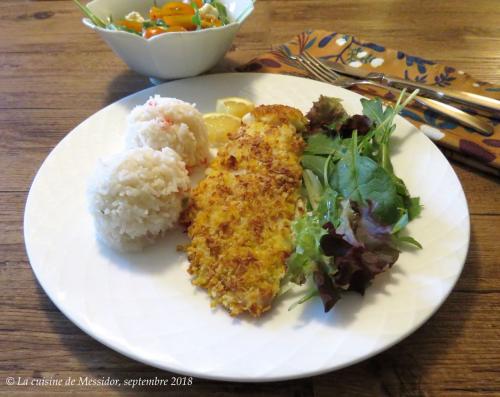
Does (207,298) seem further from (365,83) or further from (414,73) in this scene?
(414,73)

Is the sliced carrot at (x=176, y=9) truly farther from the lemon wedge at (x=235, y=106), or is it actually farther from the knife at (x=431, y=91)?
the knife at (x=431, y=91)

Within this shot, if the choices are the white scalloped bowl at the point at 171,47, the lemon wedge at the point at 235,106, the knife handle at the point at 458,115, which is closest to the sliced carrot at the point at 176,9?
the white scalloped bowl at the point at 171,47

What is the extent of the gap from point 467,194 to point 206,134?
128cm

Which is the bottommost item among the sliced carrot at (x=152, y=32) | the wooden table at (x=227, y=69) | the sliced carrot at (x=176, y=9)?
the wooden table at (x=227, y=69)

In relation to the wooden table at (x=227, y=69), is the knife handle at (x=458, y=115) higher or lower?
higher

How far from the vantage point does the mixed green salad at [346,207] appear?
1.42m

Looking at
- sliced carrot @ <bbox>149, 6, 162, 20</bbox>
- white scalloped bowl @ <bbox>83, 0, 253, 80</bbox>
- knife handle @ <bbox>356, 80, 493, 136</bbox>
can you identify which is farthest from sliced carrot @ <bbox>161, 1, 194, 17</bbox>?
knife handle @ <bbox>356, 80, 493, 136</bbox>

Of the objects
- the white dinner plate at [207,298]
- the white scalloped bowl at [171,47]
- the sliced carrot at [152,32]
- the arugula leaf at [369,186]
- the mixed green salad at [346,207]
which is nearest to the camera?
the white dinner plate at [207,298]

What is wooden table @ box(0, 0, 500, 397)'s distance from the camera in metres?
1.39

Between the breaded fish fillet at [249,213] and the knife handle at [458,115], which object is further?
the knife handle at [458,115]

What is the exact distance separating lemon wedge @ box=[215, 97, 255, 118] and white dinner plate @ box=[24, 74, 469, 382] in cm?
78

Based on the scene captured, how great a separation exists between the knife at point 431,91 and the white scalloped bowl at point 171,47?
70 cm

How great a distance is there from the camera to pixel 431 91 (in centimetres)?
242

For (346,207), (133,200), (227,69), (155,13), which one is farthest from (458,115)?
(155,13)
